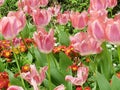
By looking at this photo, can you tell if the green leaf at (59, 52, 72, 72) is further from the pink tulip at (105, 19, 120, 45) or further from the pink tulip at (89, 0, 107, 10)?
the pink tulip at (105, 19, 120, 45)

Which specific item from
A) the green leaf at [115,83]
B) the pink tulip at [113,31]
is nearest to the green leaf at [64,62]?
the green leaf at [115,83]

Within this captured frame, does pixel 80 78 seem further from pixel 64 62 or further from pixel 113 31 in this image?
pixel 64 62

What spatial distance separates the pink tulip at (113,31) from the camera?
1.88 m

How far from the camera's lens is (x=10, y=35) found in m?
2.11

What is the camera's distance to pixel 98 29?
1.92 m

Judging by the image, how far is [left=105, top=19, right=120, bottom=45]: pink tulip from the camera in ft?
6.15

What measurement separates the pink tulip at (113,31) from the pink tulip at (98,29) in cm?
4

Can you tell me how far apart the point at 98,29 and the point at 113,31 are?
0.26ft

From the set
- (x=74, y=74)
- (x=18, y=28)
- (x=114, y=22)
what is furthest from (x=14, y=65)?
(x=114, y=22)

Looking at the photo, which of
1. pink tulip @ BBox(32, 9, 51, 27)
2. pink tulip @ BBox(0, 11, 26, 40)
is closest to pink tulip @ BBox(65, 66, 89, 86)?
pink tulip @ BBox(0, 11, 26, 40)

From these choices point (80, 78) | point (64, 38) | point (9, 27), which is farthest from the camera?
point (64, 38)

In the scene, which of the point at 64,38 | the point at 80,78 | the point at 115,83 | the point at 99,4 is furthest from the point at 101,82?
the point at 64,38

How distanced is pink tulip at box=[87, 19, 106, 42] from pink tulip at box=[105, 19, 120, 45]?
38 mm

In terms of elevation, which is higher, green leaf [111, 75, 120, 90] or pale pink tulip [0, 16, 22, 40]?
pale pink tulip [0, 16, 22, 40]
